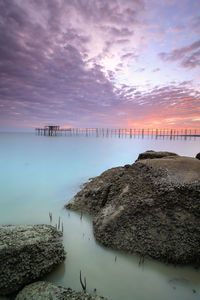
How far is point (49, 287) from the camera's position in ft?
5.95

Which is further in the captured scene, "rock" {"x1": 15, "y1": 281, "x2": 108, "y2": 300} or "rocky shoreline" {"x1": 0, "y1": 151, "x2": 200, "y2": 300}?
"rocky shoreline" {"x1": 0, "y1": 151, "x2": 200, "y2": 300}

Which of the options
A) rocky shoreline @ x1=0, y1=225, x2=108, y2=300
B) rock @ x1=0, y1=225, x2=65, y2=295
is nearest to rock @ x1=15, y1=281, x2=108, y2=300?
rocky shoreline @ x1=0, y1=225, x2=108, y2=300

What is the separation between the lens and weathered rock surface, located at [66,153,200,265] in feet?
7.76

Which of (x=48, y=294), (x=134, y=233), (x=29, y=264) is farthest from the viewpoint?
(x=134, y=233)

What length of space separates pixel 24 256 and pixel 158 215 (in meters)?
2.01

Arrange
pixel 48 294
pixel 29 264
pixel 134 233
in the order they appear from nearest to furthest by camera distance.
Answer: pixel 48 294 → pixel 29 264 → pixel 134 233

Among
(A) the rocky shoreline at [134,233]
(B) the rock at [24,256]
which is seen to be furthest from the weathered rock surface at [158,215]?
(B) the rock at [24,256]

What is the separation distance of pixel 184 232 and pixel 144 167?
1.45m

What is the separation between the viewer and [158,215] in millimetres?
2656

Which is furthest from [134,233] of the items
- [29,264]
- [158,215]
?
[29,264]

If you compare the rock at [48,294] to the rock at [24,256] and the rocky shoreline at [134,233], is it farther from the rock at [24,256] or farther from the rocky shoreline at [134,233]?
the rock at [24,256]

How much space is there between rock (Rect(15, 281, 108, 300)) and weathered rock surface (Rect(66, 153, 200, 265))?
100cm

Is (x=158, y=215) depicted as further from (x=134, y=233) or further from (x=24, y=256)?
(x=24, y=256)

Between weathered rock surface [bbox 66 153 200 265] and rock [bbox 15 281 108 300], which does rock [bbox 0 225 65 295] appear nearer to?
rock [bbox 15 281 108 300]
